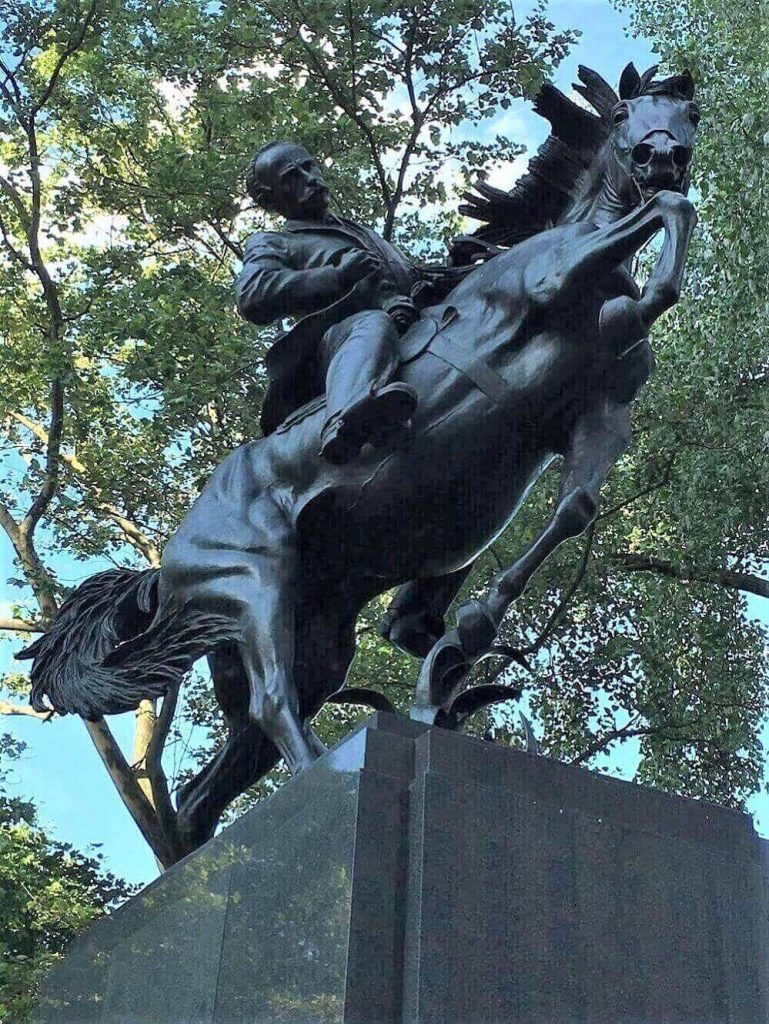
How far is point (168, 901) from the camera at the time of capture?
4398 millimetres

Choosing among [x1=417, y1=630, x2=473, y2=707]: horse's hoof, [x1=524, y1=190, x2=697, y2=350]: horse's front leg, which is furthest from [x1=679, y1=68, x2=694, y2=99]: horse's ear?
[x1=417, y1=630, x2=473, y2=707]: horse's hoof

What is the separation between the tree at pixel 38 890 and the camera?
12242mm

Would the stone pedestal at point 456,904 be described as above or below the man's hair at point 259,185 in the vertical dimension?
below

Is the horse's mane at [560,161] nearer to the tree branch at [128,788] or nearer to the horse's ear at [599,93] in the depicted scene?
the horse's ear at [599,93]

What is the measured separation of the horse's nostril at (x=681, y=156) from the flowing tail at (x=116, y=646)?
2398mm

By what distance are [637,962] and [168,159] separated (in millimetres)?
11722

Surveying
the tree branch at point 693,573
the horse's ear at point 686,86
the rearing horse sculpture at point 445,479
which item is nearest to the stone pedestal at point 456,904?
the rearing horse sculpture at point 445,479

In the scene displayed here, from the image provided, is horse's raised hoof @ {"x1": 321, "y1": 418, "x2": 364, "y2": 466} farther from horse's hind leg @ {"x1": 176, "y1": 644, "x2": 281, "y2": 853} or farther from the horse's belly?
horse's hind leg @ {"x1": 176, "y1": 644, "x2": 281, "y2": 853}

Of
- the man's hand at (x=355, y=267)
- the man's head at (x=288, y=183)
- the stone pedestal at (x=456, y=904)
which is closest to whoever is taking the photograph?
the stone pedestal at (x=456, y=904)

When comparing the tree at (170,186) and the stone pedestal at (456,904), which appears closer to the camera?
the stone pedestal at (456,904)

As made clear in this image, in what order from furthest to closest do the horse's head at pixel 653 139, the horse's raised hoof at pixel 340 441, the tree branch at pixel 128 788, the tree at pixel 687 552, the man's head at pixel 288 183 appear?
the tree at pixel 687 552, the tree branch at pixel 128 788, the man's head at pixel 288 183, the horse's head at pixel 653 139, the horse's raised hoof at pixel 340 441

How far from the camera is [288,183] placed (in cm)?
575

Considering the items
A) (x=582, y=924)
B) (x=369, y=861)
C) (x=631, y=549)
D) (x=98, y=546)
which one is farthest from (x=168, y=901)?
(x=631, y=549)

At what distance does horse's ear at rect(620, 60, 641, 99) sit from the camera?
17.6 feet
